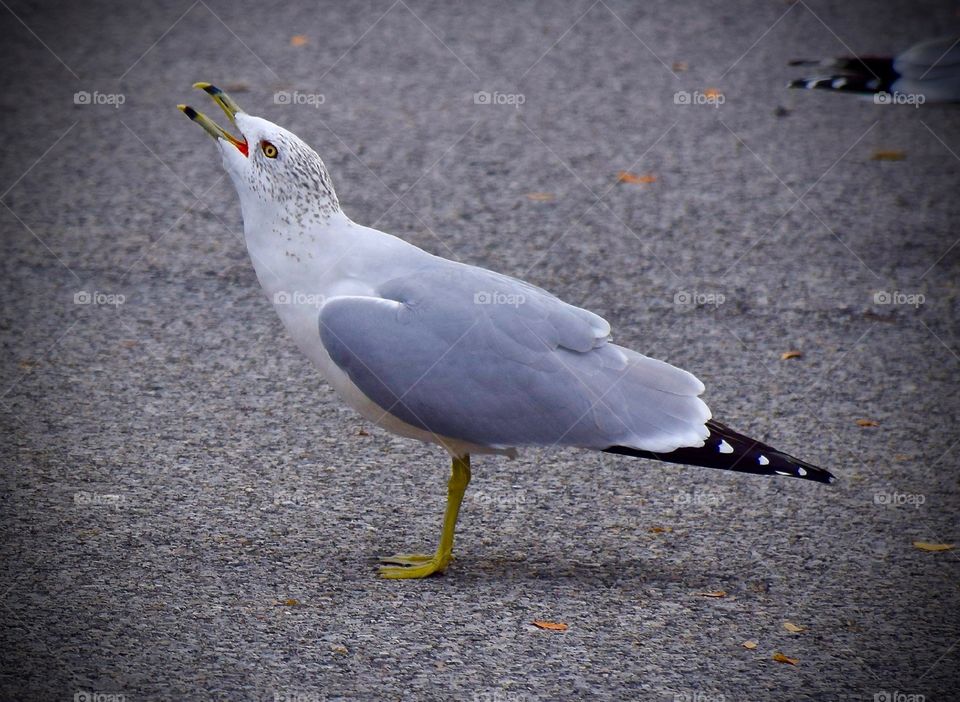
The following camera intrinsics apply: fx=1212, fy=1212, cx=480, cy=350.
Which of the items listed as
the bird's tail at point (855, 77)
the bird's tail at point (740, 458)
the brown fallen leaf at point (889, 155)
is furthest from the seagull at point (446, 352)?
the brown fallen leaf at point (889, 155)

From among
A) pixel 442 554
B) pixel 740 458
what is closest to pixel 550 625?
pixel 442 554

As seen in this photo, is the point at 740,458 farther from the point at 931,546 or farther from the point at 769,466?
the point at 931,546

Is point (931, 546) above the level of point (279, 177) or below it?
below

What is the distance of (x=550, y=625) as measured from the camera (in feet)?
13.8

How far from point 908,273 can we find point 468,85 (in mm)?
4279

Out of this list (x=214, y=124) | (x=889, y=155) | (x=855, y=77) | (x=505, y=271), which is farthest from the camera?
(x=889, y=155)

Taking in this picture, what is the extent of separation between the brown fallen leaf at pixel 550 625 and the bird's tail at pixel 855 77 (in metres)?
4.77

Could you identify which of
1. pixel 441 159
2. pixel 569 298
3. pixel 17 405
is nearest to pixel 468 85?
pixel 441 159

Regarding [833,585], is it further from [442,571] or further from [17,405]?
[17,405]

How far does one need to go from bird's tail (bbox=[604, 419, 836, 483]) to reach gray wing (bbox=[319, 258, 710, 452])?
35 millimetres

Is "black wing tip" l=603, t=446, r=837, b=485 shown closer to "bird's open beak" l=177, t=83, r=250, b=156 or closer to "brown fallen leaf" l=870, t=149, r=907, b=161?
"bird's open beak" l=177, t=83, r=250, b=156

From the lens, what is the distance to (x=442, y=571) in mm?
4562

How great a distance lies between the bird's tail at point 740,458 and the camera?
425 centimetres

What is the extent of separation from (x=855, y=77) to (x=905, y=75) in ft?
1.31
